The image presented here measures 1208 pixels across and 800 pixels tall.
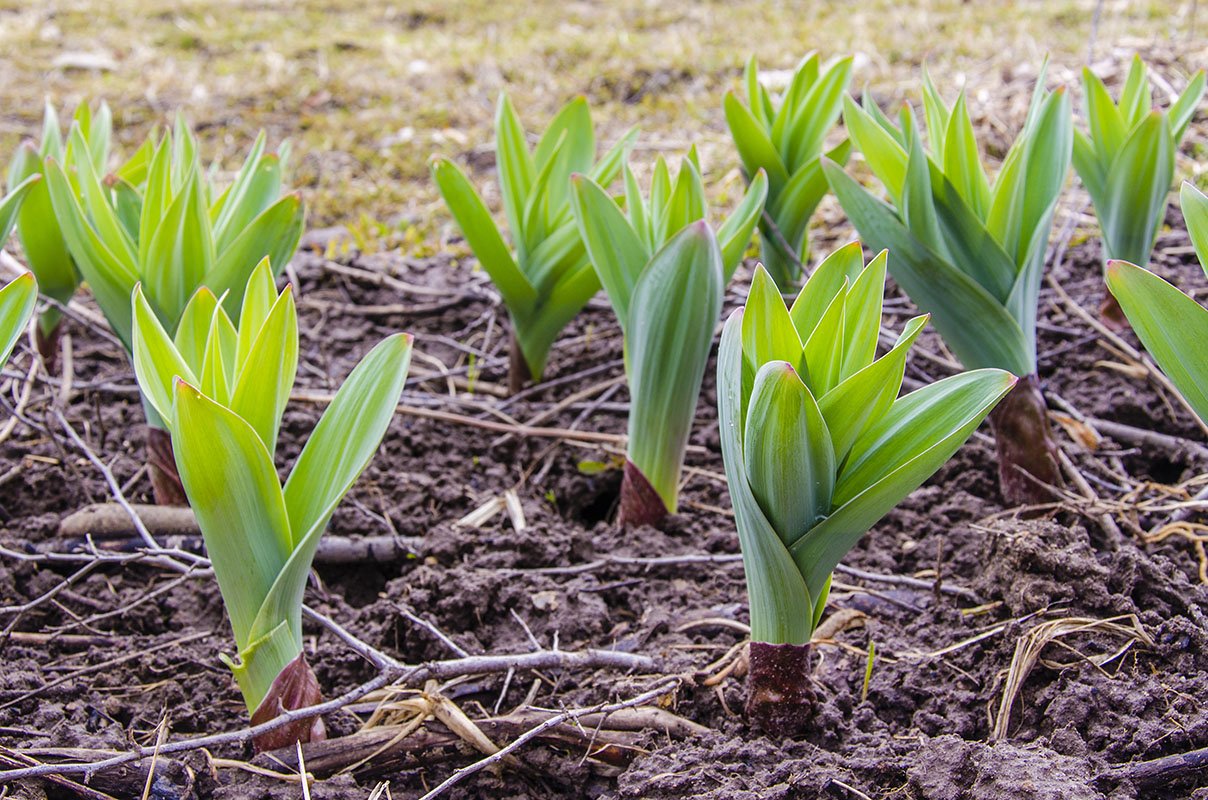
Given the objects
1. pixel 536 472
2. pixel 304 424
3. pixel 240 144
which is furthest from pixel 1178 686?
pixel 240 144

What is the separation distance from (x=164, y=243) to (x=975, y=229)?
4.79ft

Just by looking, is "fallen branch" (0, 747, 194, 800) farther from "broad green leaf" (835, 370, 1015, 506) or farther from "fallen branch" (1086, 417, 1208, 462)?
"fallen branch" (1086, 417, 1208, 462)

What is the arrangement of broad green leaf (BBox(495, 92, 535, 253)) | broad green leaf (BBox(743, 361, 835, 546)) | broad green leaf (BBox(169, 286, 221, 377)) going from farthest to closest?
1. broad green leaf (BBox(495, 92, 535, 253))
2. broad green leaf (BBox(169, 286, 221, 377))
3. broad green leaf (BBox(743, 361, 835, 546))

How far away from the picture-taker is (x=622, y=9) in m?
5.90

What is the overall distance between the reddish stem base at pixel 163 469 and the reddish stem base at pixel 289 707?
743 mm

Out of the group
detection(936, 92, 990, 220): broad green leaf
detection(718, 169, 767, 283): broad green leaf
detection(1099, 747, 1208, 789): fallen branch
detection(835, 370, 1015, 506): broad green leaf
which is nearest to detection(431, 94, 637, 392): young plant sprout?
detection(718, 169, 767, 283): broad green leaf

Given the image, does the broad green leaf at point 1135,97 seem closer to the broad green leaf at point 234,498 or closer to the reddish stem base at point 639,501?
the reddish stem base at point 639,501

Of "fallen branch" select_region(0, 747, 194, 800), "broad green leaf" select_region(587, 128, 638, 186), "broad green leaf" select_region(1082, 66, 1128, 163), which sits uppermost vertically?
"broad green leaf" select_region(1082, 66, 1128, 163)

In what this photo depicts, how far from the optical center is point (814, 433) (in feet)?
4.18

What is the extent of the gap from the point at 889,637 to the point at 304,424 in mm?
1419

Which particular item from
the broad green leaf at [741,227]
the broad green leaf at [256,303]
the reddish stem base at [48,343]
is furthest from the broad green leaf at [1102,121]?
the reddish stem base at [48,343]

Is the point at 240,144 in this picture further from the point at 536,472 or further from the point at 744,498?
the point at 744,498

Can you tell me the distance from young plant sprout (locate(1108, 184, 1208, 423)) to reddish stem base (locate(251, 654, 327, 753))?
1.21 m

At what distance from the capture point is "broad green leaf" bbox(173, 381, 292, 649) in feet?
4.29
